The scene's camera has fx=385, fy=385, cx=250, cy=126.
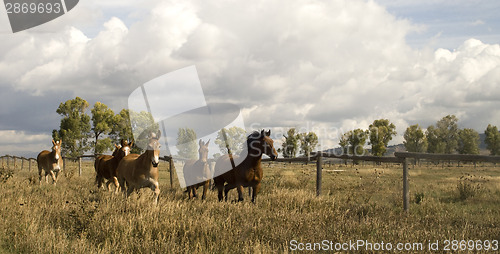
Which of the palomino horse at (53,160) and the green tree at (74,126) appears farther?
the green tree at (74,126)

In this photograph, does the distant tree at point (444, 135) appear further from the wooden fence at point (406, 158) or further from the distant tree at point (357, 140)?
the wooden fence at point (406, 158)

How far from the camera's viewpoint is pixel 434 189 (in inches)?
651

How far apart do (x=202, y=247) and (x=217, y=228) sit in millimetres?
670

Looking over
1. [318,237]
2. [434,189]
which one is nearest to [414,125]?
[434,189]

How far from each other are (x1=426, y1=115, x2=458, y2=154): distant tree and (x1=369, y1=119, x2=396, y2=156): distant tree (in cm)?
1137

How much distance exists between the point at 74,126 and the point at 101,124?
363 centimetres

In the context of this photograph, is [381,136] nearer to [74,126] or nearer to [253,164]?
[74,126]

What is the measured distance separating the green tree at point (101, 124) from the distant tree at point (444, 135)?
7018cm

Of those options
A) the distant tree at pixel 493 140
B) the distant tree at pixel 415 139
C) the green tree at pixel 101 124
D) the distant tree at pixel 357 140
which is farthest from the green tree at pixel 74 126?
the distant tree at pixel 493 140

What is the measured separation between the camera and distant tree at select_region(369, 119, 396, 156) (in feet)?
259

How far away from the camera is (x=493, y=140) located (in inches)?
3666

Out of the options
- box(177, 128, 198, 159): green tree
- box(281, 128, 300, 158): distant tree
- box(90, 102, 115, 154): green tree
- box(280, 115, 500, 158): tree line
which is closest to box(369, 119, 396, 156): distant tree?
box(280, 115, 500, 158): tree line

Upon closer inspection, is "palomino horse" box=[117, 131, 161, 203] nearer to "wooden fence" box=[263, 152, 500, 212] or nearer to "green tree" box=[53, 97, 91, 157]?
"wooden fence" box=[263, 152, 500, 212]

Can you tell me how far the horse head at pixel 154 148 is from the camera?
8359 millimetres
